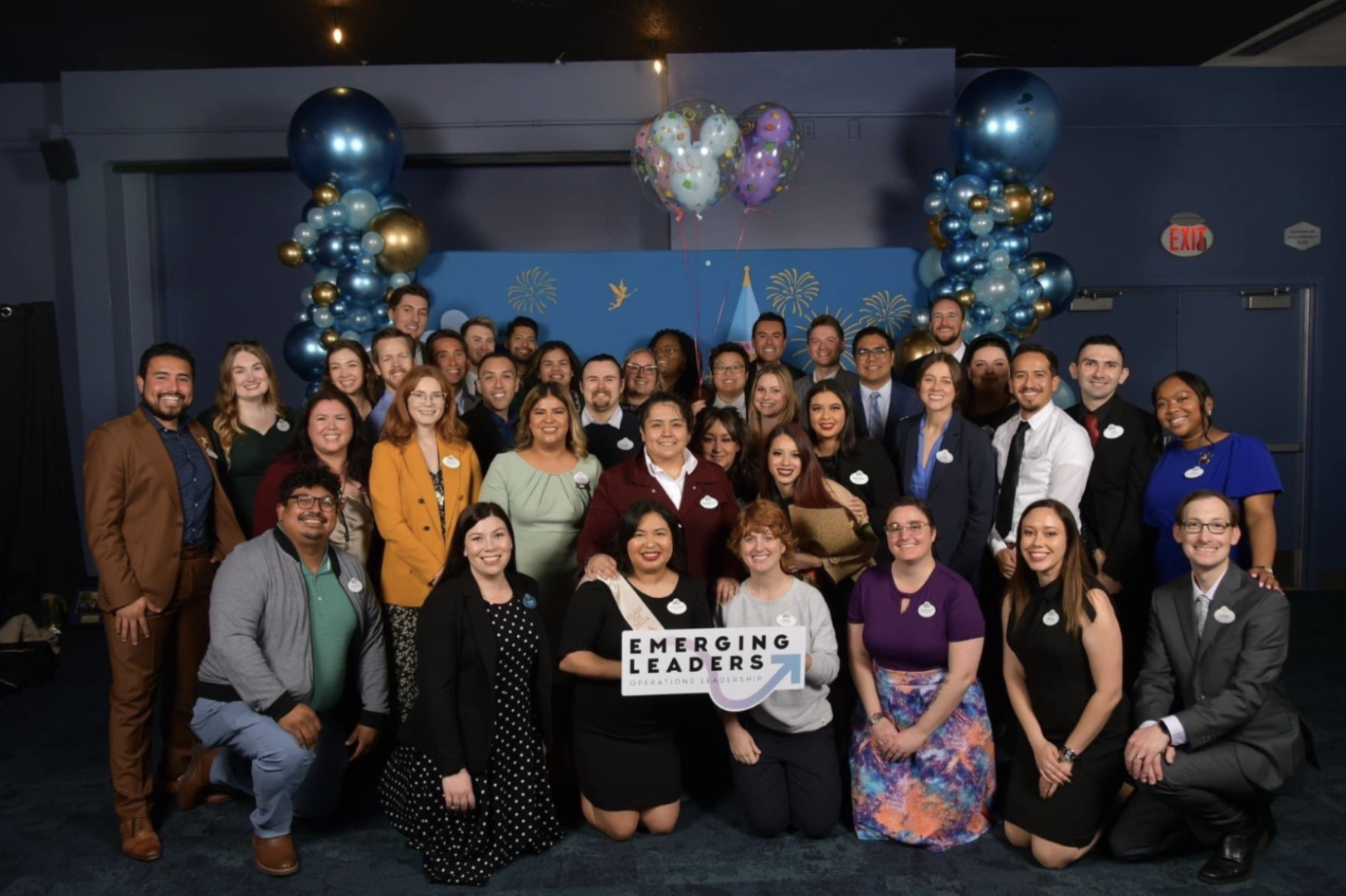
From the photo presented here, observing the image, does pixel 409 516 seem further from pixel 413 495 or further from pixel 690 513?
pixel 690 513

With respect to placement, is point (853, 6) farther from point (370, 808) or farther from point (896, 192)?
point (370, 808)

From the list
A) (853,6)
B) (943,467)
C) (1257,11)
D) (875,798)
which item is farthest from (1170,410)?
A: (1257,11)

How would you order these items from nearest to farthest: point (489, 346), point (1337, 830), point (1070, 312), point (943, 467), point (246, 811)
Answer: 1. point (1337, 830)
2. point (246, 811)
3. point (943, 467)
4. point (489, 346)
5. point (1070, 312)

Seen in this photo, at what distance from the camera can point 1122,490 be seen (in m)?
3.84

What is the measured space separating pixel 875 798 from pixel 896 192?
404 cm

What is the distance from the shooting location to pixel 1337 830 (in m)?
3.23

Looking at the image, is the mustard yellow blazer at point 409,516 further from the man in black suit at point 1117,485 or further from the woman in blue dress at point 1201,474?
the woman in blue dress at point 1201,474

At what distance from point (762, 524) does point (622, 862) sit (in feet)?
3.49

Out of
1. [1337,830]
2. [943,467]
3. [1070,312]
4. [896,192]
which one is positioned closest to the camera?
[1337,830]

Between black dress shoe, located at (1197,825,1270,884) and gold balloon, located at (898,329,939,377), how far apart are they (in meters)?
2.76

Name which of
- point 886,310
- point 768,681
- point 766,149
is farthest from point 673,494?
point 886,310

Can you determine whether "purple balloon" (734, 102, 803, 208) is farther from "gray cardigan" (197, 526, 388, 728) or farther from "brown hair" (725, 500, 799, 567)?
"gray cardigan" (197, 526, 388, 728)

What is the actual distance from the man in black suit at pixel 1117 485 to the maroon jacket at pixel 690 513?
4.37 feet

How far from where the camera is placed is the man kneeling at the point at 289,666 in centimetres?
306
